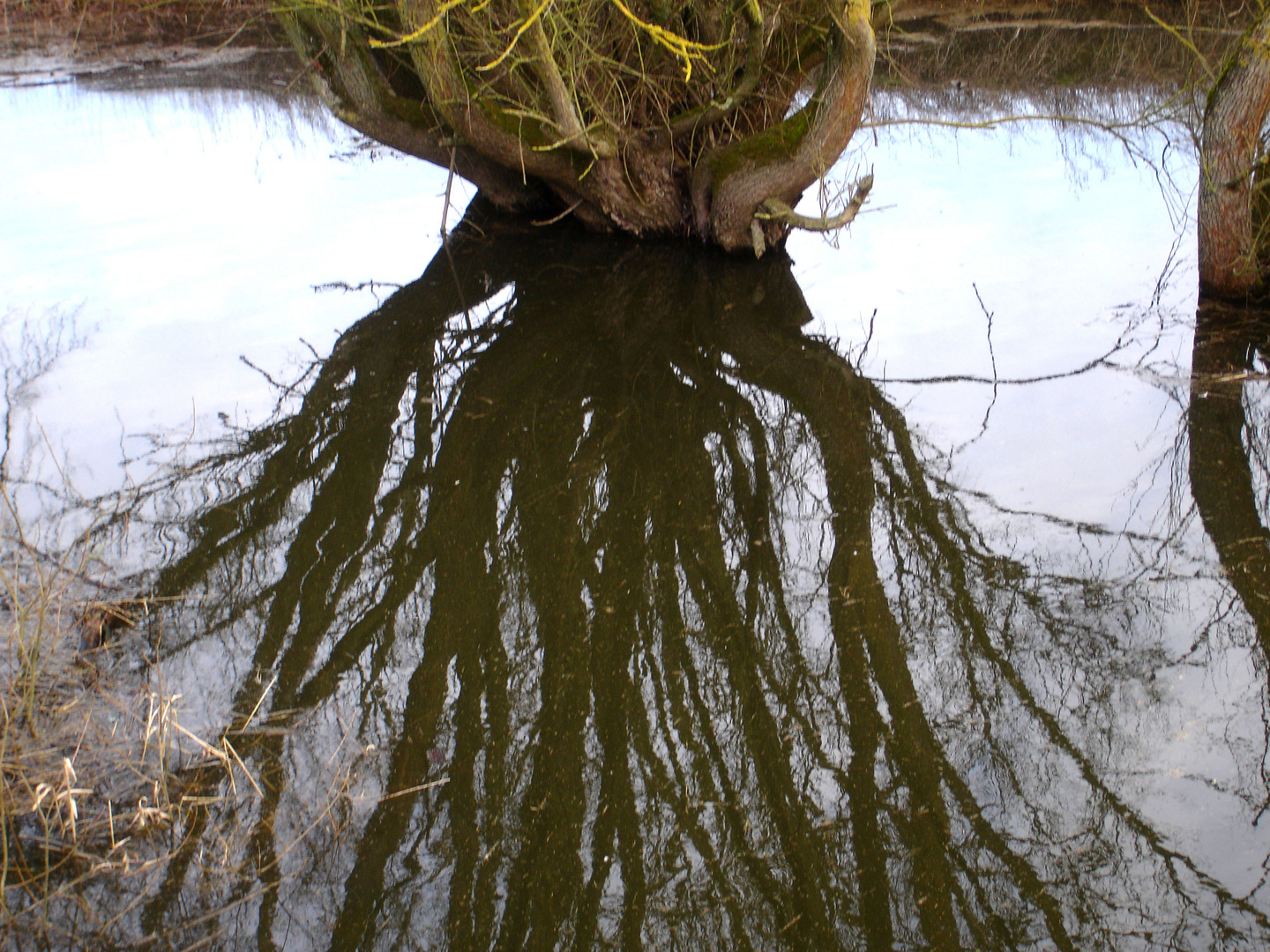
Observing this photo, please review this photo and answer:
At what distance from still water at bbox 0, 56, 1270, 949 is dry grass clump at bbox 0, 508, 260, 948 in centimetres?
6

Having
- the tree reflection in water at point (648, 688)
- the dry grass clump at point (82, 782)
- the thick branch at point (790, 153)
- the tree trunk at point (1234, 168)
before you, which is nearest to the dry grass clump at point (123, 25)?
the thick branch at point (790, 153)

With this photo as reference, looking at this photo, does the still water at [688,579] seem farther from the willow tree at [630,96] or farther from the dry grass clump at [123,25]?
the dry grass clump at [123,25]

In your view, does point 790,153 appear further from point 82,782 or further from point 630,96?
point 82,782

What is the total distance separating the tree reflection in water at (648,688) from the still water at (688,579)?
0.5 inches

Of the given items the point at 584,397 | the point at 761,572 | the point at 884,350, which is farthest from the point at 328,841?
the point at 884,350

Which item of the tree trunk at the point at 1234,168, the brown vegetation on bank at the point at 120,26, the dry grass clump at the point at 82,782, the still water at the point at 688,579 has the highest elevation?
the brown vegetation on bank at the point at 120,26

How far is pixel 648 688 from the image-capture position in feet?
10.7

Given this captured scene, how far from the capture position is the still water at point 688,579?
2.63 meters

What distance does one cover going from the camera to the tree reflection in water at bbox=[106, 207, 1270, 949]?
2568 mm

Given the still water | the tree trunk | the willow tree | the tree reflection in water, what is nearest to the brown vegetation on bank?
the willow tree

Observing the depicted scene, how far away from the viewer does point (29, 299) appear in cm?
666

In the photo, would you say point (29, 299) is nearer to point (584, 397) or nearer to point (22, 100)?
point (584, 397)

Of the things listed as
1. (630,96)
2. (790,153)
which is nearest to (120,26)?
(630,96)

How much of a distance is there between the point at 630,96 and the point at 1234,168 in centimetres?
376
